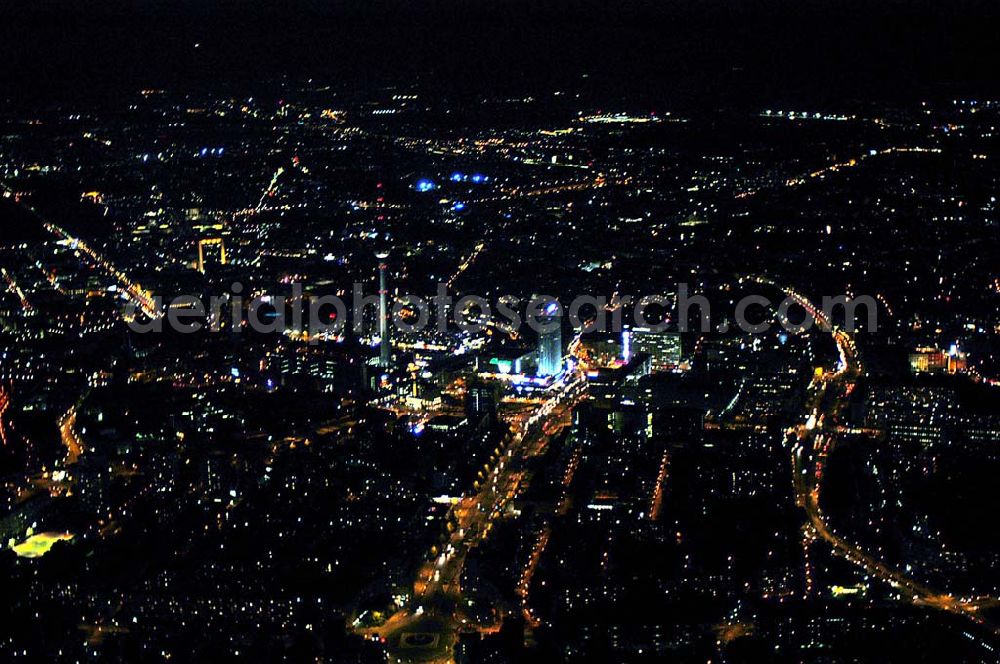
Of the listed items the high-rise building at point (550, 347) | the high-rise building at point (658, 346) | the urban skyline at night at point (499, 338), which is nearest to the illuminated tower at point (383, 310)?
the urban skyline at night at point (499, 338)

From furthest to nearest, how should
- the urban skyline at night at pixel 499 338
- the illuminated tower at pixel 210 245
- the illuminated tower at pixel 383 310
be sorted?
the illuminated tower at pixel 210 245
the illuminated tower at pixel 383 310
the urban skyline at night at pixel 499 338

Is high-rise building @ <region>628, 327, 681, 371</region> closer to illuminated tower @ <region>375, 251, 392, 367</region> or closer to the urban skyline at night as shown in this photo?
the urban skyline at night

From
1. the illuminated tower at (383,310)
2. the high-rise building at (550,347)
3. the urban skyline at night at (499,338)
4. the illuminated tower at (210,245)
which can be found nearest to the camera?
the urban skyline at night at (499,338)

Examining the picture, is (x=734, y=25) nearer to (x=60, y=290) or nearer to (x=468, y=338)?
(x=468, y=338)

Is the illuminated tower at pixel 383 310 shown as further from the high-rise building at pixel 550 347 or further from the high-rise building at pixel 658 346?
the high-rise building at pixel 658 346

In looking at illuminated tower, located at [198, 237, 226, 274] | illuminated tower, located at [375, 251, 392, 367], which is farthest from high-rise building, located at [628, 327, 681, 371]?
illuminated tower, located at [198, 237, 226, 274]

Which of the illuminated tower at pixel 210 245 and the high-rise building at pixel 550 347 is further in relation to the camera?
the illuminated tower at pixel 210 245

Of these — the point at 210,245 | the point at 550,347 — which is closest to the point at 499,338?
the point at 550,347
